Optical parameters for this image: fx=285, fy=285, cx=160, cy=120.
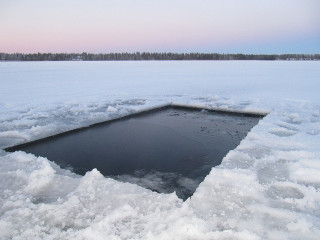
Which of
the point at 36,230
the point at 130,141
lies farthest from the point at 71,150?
the point at 36,230

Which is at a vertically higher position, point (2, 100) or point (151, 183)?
point (2, 100)

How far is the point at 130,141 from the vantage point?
18.5 feet

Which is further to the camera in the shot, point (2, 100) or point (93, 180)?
point (2, 100)

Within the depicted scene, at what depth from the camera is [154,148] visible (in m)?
5.21

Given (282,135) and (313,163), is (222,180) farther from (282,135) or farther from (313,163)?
(282,135)

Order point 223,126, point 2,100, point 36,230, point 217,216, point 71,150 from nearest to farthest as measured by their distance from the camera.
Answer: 1. point 36,230
2. point 217,216
3. point 71,150
4. point 223,126
5. point 2,100

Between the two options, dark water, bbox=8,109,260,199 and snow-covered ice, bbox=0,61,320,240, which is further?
dark water, bbox=8,109,260,199

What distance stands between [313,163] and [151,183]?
2.19m

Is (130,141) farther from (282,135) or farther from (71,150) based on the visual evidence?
(282,135)

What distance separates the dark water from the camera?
3.99 metres

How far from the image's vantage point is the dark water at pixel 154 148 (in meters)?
3.99

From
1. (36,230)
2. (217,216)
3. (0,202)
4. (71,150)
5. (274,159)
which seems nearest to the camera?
(36,230)

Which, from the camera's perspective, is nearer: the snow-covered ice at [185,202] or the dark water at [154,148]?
the snow-covered ice at [185,202]

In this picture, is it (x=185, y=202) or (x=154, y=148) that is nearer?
(x=185, y=202)
